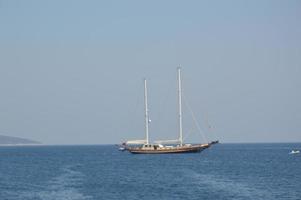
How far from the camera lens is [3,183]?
83375 millimetres

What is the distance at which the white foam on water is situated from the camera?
65.2 metres

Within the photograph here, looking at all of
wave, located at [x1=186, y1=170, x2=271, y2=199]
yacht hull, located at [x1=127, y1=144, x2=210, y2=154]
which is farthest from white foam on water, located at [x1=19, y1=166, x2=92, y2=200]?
yacht hull, located at [x1=127, y1=144, x2=210, y2=154]

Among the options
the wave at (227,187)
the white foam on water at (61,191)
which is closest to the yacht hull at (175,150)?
the wave at (227,187)

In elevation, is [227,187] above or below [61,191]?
below

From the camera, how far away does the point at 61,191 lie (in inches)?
2776

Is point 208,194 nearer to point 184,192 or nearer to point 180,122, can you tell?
point 184,192

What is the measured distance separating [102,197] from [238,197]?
499 inches

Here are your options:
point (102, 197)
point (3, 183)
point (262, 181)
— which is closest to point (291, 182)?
point (262, 181)

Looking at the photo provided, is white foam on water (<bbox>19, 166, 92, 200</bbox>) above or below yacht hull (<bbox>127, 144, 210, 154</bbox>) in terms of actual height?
below

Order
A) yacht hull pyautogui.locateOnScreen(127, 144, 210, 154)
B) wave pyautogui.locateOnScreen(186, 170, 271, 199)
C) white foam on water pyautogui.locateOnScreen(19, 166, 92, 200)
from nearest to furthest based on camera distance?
white foam on water pyautogui.locateOnScreen(19, 166, 92, 200) → wave pyautogui.locateOnScreen(186, 170, 271, 199) → yacht hull pyautogui.locateOnScreen(127, 144, 210, 154)

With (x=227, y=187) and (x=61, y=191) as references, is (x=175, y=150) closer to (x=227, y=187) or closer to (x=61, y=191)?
(x=227, y=187)

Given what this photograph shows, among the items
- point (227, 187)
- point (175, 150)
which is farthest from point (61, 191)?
point (175, 150)

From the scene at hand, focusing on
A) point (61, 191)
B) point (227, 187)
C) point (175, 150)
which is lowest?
point (227, 187)

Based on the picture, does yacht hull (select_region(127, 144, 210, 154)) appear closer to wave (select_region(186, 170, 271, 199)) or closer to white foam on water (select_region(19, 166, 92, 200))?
wave (select_region(186, 170, 271, 199))
